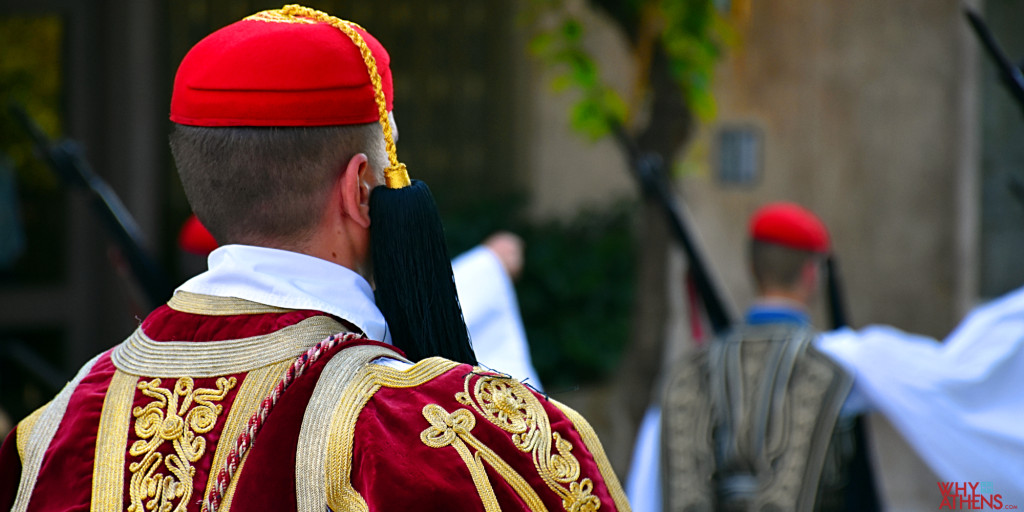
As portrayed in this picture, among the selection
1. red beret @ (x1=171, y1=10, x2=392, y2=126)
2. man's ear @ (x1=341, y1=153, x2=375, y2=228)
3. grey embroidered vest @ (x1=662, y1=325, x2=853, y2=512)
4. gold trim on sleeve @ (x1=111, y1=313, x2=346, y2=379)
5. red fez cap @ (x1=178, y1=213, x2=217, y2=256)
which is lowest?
grey embroidered vest @ (x1=662, y1=325, x2=853, y2=512)

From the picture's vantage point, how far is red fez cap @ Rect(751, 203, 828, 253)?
3543 mm

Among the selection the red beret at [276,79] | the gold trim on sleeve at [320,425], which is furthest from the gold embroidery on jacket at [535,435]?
the red beret at [276,79]

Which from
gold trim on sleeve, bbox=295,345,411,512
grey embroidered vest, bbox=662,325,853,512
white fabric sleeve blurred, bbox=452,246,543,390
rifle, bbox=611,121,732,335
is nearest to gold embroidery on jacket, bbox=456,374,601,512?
gold trim on sleeve, bbox=295,345,411,512

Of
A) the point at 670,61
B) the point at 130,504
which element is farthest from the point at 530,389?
the point at 670,61

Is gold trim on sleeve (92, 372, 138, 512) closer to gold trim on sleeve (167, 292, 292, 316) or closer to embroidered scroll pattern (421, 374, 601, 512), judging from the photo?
gold trim on sleeve (167, 292, 292, 316)

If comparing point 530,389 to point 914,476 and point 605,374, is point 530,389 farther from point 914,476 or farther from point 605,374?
point 914,476

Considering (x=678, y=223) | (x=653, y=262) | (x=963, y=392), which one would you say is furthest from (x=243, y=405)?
(x=653, y=262)

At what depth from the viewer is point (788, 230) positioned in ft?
11.7

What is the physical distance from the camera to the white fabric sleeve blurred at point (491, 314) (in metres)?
3.46

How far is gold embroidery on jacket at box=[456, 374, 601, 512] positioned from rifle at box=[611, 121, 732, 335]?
273cm

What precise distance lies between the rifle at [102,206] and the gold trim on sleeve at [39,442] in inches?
95.4

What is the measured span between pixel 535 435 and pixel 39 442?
0.63 meters

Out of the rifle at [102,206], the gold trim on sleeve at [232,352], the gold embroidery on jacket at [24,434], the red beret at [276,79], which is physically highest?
the red beret at [276,79]

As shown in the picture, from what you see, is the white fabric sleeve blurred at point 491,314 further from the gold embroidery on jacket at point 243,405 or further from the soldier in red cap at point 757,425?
the gold embroidery on jacket at point 243,405
